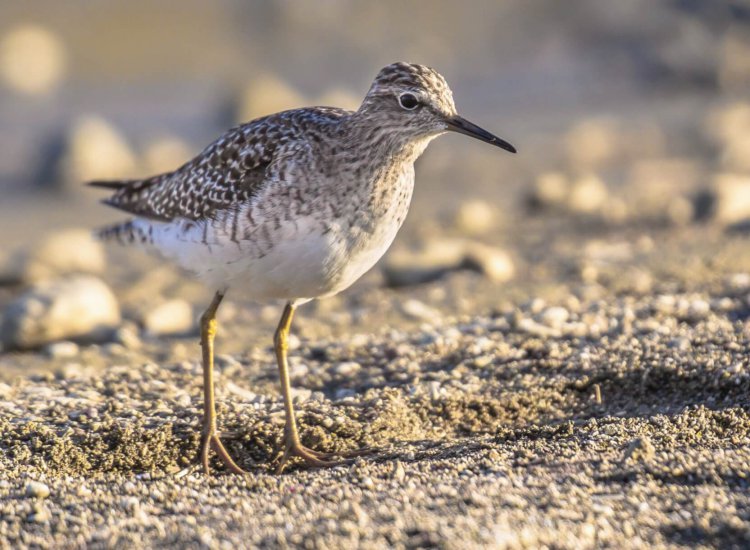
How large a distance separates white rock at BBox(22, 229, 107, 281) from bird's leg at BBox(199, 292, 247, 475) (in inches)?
174

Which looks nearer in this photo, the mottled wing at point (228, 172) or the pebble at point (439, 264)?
the mottled wing at point (228, 172)

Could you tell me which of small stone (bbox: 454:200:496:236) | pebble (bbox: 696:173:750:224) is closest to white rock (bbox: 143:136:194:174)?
small stone (bbox: 454:200:496:236)

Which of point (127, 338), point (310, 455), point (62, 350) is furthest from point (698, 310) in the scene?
point (62, 350)

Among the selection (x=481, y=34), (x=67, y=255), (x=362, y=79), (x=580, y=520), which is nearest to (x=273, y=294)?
(x=580, y=520)

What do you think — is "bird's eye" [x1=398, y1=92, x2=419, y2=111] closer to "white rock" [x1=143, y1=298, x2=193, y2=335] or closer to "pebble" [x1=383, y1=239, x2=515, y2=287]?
"white rock" [x1=143, y1=298, x2=193, y2=335]

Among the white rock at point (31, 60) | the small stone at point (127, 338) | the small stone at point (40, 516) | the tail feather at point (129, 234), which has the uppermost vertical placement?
the white rock at point (31, 60)

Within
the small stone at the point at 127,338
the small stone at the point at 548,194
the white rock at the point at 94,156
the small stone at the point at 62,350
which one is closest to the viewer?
the small stone at the point at 62,350

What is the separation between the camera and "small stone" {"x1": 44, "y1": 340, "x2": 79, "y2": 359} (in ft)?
27.5

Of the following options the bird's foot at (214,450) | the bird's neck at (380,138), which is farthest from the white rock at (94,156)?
the bird's foot at (214,450)

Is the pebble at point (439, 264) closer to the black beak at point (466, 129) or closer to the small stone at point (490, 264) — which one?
the small stone at point (490, 264)

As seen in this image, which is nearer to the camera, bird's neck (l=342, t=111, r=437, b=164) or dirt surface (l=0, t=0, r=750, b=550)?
dirt surface (l=0, t=0, r=750, b=550)

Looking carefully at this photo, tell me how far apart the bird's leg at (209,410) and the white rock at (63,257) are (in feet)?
14.5

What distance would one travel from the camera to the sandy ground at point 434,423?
483 cm

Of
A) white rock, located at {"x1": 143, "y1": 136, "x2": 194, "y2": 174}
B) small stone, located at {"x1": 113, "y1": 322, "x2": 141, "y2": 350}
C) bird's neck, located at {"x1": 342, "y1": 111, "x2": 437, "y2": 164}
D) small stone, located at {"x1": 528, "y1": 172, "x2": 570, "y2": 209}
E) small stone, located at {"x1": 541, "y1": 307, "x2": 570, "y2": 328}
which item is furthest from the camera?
white rock, located at {"x1": 143, "y1": 136, "x2": 194, "y2": 174}
